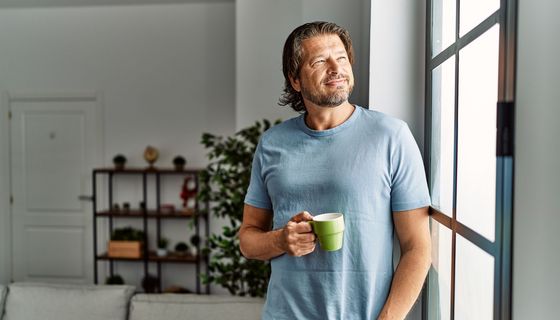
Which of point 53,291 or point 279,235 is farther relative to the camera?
point 53,291

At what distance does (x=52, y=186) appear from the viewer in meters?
5.50

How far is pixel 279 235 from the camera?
1161 millimetres

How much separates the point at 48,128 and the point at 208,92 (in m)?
1.77

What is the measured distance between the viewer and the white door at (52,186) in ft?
17.8

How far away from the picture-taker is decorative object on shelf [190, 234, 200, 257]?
499 centimetres

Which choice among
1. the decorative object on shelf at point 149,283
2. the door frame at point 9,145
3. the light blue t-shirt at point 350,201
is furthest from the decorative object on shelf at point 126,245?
the light blue t-shirt at point 350,201

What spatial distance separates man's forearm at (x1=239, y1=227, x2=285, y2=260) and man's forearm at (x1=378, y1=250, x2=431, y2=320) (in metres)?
0.27

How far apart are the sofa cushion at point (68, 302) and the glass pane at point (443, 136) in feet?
Result: 5.71

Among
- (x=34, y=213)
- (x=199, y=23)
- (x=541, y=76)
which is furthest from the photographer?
(x=34, y=213)

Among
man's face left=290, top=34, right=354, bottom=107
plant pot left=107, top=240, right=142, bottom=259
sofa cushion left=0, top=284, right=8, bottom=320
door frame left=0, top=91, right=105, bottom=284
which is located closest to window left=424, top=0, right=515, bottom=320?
man's face left=290, top=34, right=354, bottom=107

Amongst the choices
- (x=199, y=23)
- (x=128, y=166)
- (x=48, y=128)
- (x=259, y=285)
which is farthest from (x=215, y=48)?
(x=259, y=285)

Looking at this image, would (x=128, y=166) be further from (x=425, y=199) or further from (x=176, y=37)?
(x=425, y=199)

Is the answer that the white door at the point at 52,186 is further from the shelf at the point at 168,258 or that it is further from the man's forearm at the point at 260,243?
the man's forearm at the point at 260,243

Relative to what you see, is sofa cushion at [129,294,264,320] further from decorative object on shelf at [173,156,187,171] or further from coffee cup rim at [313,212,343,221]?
decorative object on shelf at [173,156,187,171]
